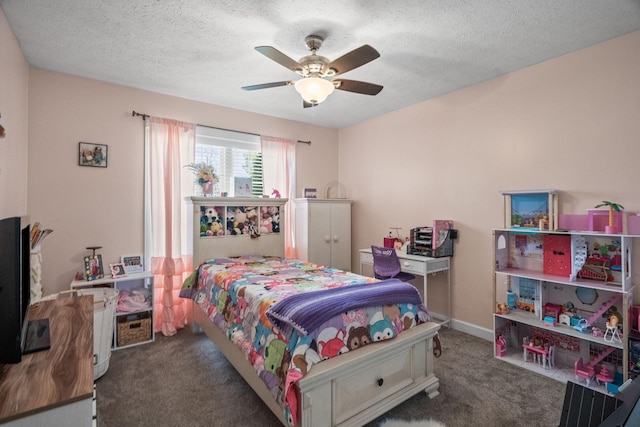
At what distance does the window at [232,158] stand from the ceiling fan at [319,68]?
1.90m

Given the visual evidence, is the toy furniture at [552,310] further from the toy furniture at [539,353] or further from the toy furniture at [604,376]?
the toy furniture at [604,376]

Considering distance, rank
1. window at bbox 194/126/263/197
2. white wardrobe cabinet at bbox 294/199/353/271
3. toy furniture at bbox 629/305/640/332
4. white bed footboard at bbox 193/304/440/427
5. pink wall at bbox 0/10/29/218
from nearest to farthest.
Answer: white bed footboard at bbox 193/304/440/427
pink wall at bbox 0/10/29/218
toy furniture at bbox 629/305/640/332
window at bbox 194/126/263/197
white wardrobe cabinet at bbox 294/199/353/271

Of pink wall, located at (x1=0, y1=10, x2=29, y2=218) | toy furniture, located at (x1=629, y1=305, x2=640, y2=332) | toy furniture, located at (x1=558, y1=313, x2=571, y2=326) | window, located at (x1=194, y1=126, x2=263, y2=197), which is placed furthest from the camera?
window, located at (x1=194, y1=126, x2=263, y2=197)

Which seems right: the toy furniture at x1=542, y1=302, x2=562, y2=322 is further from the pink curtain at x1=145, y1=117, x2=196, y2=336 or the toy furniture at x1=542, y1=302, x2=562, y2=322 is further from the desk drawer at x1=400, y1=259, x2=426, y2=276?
the pink curtain at x1=145, y1=117, x2=196, y2=336

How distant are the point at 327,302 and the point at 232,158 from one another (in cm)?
280

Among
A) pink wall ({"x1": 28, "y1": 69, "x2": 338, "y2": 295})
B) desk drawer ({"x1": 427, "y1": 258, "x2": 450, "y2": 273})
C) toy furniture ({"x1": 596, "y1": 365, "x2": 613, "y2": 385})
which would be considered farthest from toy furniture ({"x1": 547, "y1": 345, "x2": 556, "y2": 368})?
pink wall ({"x1": 28, "y1": 69, "x2": 338, "y2": 295})

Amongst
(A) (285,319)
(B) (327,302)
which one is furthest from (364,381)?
(A) (285,319)

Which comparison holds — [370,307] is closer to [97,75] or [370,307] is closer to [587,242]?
[587,242]

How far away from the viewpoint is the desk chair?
3.44 metres

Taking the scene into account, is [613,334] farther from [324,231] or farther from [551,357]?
[324,231]

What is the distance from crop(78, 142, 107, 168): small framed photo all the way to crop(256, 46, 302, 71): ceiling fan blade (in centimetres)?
228

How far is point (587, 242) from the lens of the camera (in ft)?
8.36

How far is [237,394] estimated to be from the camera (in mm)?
2262

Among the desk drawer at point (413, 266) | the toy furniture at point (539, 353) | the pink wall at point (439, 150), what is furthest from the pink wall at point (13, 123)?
the toy furniture at point (539, 353)
